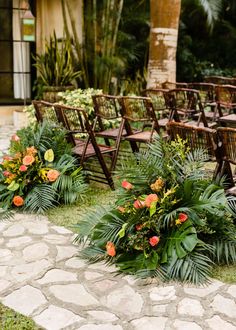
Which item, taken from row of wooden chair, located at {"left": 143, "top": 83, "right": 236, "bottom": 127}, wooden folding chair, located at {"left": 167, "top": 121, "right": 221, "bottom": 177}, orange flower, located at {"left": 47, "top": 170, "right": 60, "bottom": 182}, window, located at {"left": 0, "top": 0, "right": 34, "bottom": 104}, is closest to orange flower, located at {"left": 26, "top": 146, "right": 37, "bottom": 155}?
orange flower, located at {"left": 47, "top": 170, "right": 60, "bottom": 182}

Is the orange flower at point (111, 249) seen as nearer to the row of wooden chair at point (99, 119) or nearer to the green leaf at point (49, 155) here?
the green leaf at point (49, 155)

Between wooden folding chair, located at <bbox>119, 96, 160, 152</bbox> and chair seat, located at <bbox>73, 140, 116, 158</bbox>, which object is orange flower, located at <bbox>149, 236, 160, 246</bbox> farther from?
wooden folding chair, located at <bbox>119, 96, 160, 152</bbox>

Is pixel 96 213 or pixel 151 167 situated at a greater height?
pixel 151 167

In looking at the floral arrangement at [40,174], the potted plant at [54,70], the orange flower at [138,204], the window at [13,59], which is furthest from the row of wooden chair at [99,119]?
the window at [13,59]

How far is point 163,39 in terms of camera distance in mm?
6879

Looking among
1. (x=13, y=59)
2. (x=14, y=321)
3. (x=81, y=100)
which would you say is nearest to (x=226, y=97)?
(x=81, y=100)

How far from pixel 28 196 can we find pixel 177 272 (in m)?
1.64

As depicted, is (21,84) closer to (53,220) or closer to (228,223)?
(53,220)

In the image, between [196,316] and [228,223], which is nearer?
[196,316]

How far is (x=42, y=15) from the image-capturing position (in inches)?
315

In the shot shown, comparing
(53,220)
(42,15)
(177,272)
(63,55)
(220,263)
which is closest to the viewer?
(177,272)

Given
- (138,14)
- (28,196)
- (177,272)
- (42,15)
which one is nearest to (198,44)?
(138,14)

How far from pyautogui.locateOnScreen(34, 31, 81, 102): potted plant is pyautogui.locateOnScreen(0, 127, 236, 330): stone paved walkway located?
4577 millimetres

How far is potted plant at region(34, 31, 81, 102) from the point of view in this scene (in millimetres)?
7352
